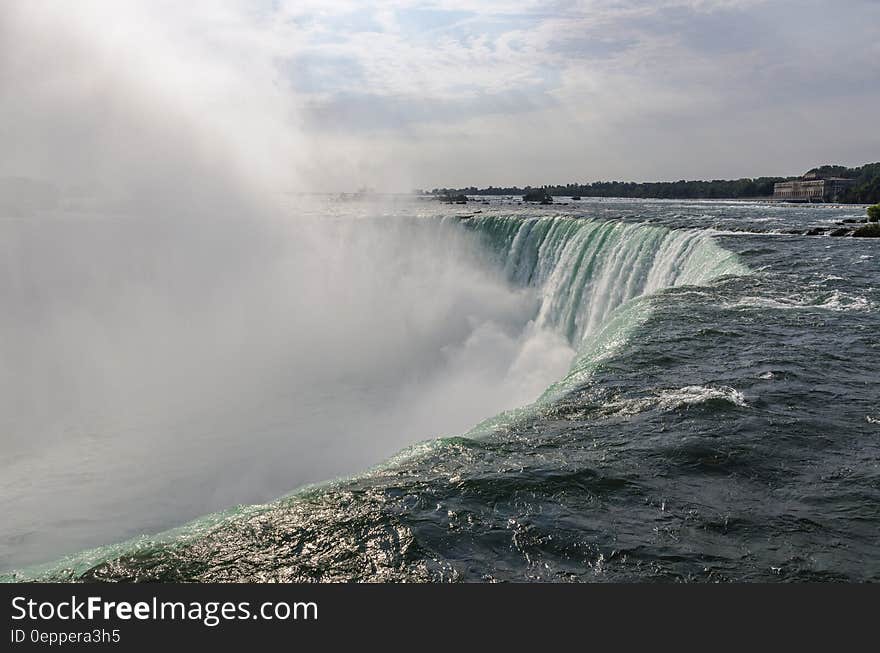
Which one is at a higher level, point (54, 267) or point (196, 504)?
point (54, 267)

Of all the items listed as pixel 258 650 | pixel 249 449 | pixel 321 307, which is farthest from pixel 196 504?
pixel 321 307

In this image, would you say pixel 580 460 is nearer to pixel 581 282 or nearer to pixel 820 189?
pixel 581 282

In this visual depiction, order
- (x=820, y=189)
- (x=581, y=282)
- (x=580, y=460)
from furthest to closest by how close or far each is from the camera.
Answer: (x=820, y=189) → (x=581, y=282) → (x=580, y=460)

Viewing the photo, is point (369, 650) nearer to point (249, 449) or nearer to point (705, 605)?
point (705, 605)

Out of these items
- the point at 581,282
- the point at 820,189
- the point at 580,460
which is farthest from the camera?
the point at 820,189

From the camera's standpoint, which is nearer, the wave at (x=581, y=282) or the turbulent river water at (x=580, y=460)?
the turbulent river water at (x=580, y=460)

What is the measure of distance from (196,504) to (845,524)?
10338mm

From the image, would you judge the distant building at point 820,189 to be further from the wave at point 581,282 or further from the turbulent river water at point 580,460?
the turbulent river water at point 580,460

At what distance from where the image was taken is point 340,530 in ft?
16.6

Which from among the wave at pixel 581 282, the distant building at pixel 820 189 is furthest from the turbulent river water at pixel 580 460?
the distant building at pixel 820 189

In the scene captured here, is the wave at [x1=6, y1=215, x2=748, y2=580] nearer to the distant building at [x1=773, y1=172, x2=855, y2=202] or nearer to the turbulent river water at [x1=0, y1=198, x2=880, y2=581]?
the turbulent river water at [x1=0, y1=198, x2=880, y2=581]

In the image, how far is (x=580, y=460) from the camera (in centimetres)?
623

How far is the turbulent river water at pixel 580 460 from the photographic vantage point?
4.73 m

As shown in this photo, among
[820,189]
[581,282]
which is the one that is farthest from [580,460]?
[820,189]
